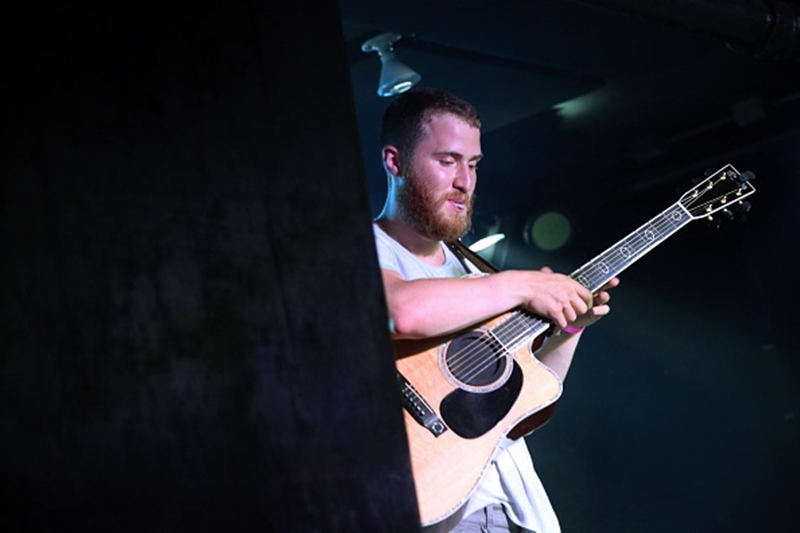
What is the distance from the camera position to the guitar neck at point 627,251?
2.52 meters

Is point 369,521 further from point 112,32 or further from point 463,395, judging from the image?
point 463,395

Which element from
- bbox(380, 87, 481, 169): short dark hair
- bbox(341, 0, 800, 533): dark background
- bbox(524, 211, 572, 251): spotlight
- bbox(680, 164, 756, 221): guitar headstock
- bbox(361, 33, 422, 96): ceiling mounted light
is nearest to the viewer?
bbox(380, 87, 481, 169): short dark hair

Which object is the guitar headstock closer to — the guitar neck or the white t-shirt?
the guitar neck

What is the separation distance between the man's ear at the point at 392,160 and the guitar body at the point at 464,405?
1.88 ft

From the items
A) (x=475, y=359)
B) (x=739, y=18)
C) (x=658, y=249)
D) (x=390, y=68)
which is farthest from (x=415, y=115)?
(x=658, y=249)

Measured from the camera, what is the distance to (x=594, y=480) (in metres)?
5.29

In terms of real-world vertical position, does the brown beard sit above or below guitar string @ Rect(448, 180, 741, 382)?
above

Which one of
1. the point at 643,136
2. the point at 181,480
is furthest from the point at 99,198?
the point at 643,136

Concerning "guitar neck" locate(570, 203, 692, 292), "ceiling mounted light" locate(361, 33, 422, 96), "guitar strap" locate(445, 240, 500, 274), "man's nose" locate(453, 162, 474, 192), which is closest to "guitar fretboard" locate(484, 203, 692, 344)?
"guitar neck" locate(570, 203, 692, 292)

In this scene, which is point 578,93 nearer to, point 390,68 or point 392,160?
point 390,68

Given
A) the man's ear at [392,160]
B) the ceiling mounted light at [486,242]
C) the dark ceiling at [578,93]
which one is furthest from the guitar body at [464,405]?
the ceiling mounted light at [486,242]

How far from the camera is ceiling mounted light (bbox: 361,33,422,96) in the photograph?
4.35 meters

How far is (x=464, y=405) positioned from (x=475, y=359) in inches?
6.2

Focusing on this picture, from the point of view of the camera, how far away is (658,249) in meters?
5.40
